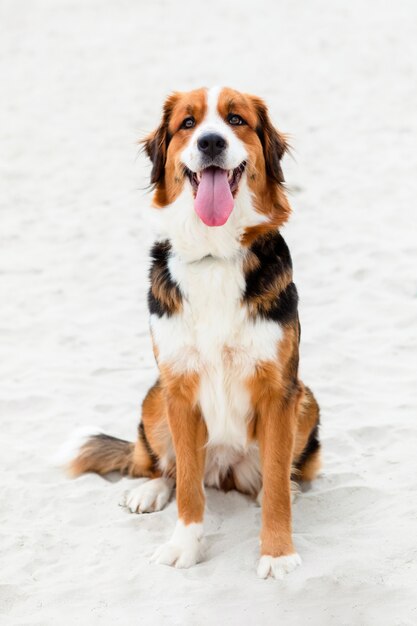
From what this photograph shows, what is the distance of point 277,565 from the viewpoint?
352 cm

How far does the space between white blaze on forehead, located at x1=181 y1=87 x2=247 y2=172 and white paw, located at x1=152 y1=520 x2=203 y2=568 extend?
1573 mm

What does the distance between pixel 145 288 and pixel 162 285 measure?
143 inches

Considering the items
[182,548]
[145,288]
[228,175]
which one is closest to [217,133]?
[228,175]

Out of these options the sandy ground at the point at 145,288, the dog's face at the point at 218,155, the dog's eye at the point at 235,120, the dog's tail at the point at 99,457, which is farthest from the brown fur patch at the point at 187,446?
the dog's eye at the point at 235,120

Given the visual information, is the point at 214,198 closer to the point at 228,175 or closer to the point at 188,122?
the point at 228,175

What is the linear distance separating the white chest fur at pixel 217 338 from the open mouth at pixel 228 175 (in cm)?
31

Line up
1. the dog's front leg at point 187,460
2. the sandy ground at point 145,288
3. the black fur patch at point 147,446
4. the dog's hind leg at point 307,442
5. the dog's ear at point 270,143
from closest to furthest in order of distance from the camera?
the sandy ground at point 145,288 → the dog's front leg at point 187,460 → the dog's ear at point 270,143 → the dog's hind leg at point 307,442 → the black fur patch at point 147,446

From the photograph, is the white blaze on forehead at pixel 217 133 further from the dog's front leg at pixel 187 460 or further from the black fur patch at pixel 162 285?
the dog's front leg at pixel 187 460

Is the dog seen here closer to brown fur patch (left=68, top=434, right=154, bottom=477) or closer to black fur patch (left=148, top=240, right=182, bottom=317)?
black fur patch (left=148, top=240, right=182, bottom=317)

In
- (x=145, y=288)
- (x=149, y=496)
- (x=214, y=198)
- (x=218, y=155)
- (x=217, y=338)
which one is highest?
(x=218, y=155)

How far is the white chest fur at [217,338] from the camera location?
3.64 metres

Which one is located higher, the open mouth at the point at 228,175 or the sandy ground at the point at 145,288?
the open mouth at the point at 228,175

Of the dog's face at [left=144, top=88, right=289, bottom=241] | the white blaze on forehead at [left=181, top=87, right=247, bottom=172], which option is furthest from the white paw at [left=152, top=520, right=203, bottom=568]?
the white blaze on forehead at [left=181, top=87, right=247, bottom=172]

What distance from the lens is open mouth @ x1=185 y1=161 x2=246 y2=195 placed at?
3695 millimetres
